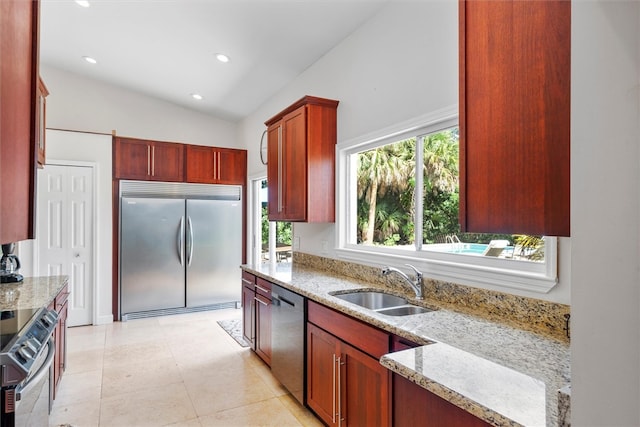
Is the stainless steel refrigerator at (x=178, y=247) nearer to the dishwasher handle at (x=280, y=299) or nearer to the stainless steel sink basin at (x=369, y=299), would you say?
the dishwasher handle at (x=280, y=299)

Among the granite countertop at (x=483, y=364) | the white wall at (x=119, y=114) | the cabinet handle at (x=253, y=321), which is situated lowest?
the cabinet handle at (x=253, y=321)

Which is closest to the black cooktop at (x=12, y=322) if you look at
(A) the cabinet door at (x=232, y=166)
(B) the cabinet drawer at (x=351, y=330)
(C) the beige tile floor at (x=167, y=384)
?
(C) the beige tile floor at (x=167, y=384)

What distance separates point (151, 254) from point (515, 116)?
4693 millimetres

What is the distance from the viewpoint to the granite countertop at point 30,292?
215cm

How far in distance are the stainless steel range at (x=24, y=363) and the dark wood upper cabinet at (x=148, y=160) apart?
124 inches

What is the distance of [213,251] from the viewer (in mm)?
5137

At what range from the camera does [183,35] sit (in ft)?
10.9

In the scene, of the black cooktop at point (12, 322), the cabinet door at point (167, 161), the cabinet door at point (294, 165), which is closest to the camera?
the black cooktop at point (12, 322)

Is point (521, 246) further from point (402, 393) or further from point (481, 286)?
point (402, 393)

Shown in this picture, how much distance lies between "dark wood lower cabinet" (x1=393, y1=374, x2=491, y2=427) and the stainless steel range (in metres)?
1.43

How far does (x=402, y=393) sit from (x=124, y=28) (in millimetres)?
3922

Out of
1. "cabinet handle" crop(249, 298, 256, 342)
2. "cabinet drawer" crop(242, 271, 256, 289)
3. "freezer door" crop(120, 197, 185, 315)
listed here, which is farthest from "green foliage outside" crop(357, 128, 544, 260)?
"freezer door" crop(120, 197, 185, 315)

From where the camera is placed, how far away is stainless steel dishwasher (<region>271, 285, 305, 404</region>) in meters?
2.46

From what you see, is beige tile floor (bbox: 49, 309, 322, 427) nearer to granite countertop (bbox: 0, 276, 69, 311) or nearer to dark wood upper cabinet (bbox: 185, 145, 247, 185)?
granite countertop (bbox: 0, 276, 69, 311)
